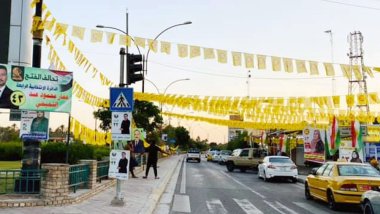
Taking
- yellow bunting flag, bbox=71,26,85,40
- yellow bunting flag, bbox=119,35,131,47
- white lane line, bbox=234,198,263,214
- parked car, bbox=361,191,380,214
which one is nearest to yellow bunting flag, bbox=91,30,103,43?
yellow bunting flag, bbox=71,26,85,40

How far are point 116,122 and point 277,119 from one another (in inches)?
1005

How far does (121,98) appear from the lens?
11953 mm

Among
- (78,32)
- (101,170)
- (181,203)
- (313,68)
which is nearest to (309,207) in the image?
(181,203)

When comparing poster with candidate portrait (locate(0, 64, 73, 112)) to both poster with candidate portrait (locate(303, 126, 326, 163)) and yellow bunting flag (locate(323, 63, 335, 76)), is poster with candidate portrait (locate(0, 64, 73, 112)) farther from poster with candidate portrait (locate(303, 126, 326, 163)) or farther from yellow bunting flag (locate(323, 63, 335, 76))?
poster with candidate portrait (locate(303, 126, 326, 163))

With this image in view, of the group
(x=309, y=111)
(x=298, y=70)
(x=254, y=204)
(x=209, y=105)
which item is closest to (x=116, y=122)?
(x=254, y=204)

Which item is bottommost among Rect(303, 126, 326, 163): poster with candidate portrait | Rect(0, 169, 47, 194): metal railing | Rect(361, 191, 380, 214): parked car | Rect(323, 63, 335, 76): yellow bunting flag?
Rect(361, 191, 380, 214): parked car

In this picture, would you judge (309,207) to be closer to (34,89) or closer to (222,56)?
(222,56)

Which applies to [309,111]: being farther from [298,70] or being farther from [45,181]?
[45,181]

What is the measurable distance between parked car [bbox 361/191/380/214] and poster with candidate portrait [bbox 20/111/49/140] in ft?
26.8

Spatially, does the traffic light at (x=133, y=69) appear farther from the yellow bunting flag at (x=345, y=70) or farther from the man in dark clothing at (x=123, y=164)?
the yellow bunting flag at (x=345, y=70)

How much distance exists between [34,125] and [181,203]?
16.1ft

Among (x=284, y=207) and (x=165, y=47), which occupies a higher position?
(x=165, y=47)

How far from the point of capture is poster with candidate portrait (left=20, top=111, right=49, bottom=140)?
39.3ft

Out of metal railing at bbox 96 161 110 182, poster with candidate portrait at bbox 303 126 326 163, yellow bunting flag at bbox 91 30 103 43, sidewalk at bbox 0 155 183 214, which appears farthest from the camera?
poster with candidate portrait at bbox 303 126 326 163
